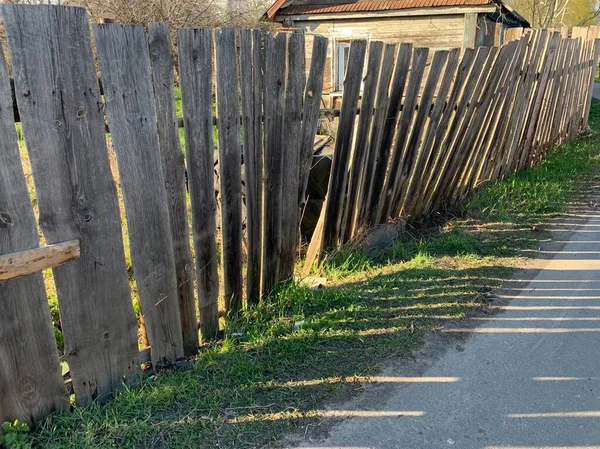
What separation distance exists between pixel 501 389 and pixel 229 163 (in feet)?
6.54

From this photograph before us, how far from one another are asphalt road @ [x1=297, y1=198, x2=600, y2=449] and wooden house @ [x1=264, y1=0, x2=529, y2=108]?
277 inches

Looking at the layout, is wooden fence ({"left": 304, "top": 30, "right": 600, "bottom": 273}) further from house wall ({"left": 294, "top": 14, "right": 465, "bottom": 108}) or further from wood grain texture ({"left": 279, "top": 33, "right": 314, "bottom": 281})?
house wall ({"left": 294, "top": 14, "right": 465, "bottom": 108})

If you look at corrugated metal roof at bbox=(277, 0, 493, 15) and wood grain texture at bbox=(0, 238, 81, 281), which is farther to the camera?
corrugated metal roof at bbox=(277, 0, 493, 15)

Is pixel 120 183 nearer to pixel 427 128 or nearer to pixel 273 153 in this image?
pixel 273 153

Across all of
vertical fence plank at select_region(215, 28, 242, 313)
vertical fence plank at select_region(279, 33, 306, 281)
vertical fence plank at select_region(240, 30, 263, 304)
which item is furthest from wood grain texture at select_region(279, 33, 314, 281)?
vertical fence plank at select_region(215, 28, 242, 313)

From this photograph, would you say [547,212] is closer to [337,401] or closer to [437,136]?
[437,136]

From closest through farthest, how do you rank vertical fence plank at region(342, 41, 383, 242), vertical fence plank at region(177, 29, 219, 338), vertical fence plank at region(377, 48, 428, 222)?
vertical fence plank at region(177, 29, 219, 338) < vertical fence plank at region(342, 41, 383, 242) < vertical fence plank at region(377, 48, 428, 222)

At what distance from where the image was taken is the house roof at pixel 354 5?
11.2 metres

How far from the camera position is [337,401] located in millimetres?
2664

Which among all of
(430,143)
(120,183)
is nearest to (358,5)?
(430,143)

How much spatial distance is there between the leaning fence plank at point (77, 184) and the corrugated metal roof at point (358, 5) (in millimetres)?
10793

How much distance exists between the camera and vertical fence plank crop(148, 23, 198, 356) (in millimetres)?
2465

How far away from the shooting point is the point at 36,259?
2.17 m

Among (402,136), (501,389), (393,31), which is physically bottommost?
(501,389)
